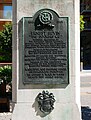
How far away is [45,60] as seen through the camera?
23.7ft

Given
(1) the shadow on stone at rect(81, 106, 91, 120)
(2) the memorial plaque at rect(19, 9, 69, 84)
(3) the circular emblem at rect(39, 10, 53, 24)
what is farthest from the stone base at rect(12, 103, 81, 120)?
(1) the shadow on stone at rect(81, 106, 91, 120)

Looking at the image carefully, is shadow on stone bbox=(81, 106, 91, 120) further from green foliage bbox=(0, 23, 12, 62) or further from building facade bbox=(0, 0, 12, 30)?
building facade bbox=(0, 0, 12, 30)

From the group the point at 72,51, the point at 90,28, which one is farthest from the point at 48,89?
the point at 90,28

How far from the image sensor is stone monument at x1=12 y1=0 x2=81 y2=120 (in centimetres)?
718

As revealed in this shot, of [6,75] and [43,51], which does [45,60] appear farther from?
[6,75]

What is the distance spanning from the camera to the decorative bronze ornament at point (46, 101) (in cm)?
714

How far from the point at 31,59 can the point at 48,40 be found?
60 cm

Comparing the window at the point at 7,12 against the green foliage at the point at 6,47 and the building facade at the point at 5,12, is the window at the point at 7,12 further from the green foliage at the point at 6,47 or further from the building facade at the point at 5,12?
the green foliage at the point at 6,47

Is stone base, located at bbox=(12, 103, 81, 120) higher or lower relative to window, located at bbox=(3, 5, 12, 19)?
lower

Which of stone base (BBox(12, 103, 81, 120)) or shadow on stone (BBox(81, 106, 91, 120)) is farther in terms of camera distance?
shadow on stone (BBox(81, 106, 91, 120))

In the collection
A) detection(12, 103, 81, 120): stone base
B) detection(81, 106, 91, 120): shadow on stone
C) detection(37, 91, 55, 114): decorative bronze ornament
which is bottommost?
detection(81, 106, 91, 120): shadow on stone

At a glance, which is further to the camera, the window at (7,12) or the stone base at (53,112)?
the window at (7,12)

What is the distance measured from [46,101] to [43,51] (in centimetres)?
117

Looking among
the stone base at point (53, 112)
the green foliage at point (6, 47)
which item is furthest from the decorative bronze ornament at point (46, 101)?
the green foliage at point (6, 47)
